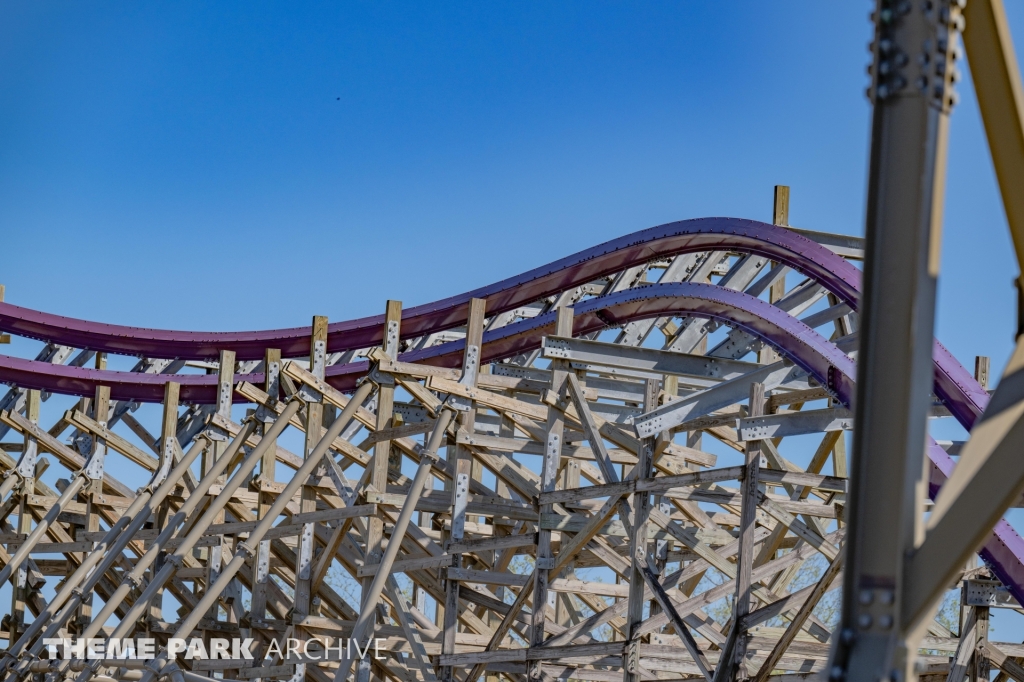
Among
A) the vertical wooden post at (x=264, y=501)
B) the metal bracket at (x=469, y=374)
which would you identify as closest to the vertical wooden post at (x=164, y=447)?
the vertical wooden post at (x=264, y=501)

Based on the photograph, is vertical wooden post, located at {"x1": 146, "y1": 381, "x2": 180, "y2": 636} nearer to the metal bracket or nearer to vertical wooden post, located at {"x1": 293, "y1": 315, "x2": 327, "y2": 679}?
vertical wooden post, located at {"x1": 293, "y1": 315, "x2": 327, "y2": 679}

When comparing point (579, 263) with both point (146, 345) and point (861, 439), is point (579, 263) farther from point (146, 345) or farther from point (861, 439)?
point (861, 439)

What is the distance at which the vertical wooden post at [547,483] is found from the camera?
40.2ft

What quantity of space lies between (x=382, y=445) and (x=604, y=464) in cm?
298

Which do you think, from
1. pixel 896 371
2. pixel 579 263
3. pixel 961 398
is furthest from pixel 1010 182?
pixel 579 263

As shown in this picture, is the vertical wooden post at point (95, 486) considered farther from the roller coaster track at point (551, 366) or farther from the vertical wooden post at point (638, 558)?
the vertical wooden post at point (638, 558)

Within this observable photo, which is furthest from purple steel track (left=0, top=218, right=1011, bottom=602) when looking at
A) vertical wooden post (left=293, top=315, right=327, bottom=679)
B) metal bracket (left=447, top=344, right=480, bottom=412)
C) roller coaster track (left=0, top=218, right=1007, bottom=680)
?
vertical wooden post (left=293, top=315, right=327, bottom=679)

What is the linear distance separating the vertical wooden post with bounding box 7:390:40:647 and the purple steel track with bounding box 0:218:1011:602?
337 mm

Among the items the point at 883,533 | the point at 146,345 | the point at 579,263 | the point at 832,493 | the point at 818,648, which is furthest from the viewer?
the point at 146,345

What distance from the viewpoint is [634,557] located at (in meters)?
11.3

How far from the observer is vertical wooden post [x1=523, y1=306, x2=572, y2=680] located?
40.2 ft

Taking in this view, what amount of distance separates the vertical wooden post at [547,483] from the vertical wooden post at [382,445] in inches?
78.8

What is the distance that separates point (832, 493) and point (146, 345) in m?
11.3

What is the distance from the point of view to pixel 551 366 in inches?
536
